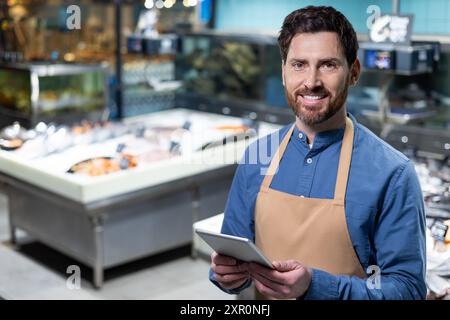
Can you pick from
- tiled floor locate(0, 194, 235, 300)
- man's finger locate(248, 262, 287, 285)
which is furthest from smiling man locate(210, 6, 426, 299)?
tiled floor locate(0, 194, 235, 300)

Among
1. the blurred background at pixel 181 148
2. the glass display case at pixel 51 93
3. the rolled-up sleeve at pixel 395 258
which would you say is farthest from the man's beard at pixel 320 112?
the glass display case at pixel 51 93

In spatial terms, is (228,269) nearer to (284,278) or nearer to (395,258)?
(284,278)

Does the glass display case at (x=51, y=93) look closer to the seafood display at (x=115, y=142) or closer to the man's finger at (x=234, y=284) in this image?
the seafood display at (x=115, y=142)

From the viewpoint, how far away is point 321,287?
65.4 inches

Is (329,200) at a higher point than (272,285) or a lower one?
higher

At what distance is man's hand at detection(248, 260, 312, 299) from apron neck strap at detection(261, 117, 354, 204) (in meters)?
0.23

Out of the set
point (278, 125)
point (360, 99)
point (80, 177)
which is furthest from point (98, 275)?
point (360, 99)

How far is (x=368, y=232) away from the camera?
175cm

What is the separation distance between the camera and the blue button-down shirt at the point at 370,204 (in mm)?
1676

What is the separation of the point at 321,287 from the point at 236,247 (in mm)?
248

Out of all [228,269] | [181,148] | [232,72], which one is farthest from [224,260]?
[232,72]

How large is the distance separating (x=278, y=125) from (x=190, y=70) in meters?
1.36

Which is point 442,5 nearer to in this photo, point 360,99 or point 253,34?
point 360,99

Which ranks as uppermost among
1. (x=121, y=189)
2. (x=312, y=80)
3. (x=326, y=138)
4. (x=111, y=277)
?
(x=312, y=80)
